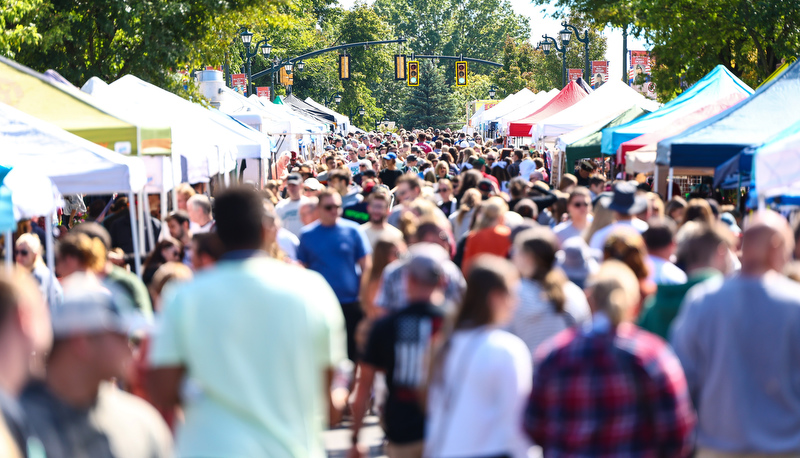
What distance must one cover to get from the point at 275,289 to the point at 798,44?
65.0ft

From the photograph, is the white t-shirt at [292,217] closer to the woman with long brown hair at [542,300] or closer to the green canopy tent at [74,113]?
the green canopy tent at [74,113]

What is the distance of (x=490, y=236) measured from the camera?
26.3 feet

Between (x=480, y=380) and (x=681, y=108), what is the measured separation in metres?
13.1

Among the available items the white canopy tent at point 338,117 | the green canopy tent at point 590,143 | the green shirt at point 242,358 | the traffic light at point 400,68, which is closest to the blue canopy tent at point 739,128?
the green canopy tent at point 590,143

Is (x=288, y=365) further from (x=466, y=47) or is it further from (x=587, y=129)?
(x=466, y=47)

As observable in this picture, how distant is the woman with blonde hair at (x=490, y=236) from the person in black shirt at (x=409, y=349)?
290cm

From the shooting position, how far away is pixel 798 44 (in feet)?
68.2

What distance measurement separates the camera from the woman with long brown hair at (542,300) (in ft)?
17.3

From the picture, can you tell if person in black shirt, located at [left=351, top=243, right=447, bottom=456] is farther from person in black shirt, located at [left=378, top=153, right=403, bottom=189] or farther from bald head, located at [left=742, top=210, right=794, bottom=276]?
person in black shirt, located at [left=378, top=153, right=403, bottom=189]

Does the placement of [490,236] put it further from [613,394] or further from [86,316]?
[86,316]

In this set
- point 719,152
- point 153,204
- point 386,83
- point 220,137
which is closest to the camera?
point 719,152

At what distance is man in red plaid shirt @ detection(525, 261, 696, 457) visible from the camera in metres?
3.86

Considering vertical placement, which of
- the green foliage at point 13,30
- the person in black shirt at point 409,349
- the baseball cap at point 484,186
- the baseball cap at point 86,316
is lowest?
the person in black shirt at point 409,349

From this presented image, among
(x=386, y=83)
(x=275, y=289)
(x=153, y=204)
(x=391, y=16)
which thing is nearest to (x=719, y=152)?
(x=153, y=204)
